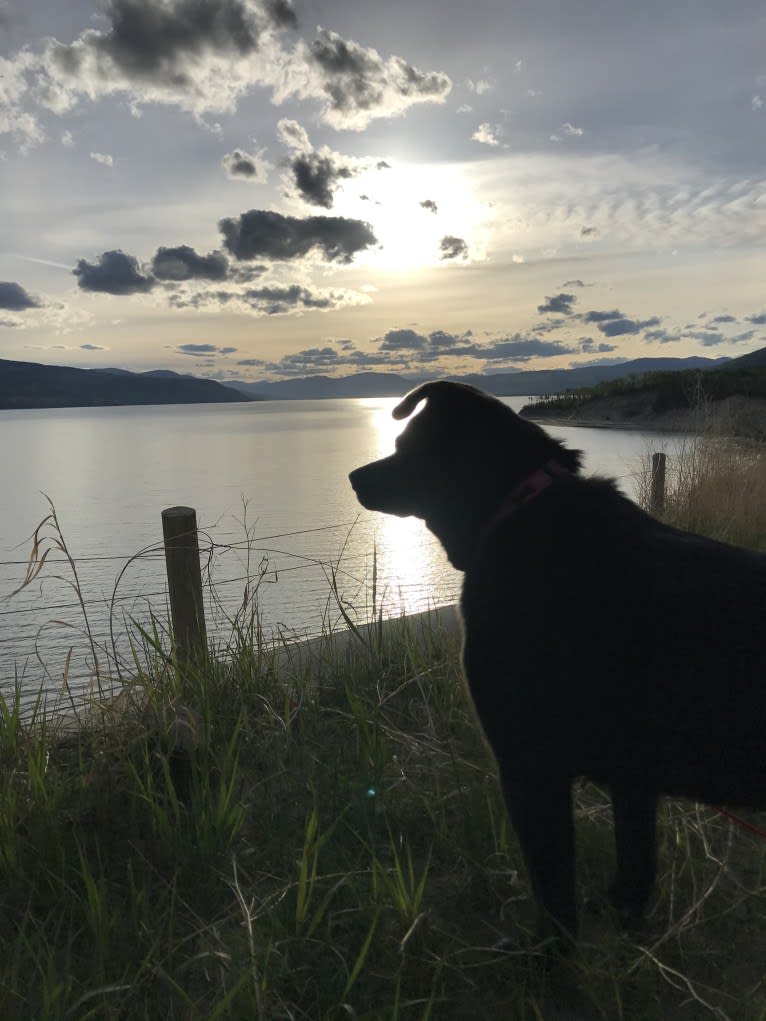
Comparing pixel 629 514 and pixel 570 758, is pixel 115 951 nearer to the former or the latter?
pixel 570 758

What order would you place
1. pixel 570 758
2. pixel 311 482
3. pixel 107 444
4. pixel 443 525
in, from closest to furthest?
pixel 570 758, pixel 443 525, pixel 311 482, pixel 107 444

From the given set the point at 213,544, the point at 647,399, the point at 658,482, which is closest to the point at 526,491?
the point at 213,544

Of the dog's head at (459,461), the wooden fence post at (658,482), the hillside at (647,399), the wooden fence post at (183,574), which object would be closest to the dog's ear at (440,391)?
the dog's head at (459,461)

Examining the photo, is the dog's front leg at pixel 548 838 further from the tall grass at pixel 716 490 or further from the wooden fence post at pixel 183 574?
the tall grass at pixel 716 490

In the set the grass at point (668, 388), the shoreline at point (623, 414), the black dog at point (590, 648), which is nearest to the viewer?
the black dog at point (590, 648)

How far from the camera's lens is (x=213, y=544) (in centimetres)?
368

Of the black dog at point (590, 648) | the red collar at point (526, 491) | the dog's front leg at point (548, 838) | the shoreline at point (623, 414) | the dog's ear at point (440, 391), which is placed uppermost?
the dog's ear at point (440, 391)

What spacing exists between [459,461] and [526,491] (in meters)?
0.28

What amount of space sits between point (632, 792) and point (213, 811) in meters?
1.49

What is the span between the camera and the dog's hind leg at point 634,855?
219 cm

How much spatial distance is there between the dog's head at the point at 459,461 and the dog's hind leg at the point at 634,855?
96 cm

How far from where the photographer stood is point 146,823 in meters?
2.69

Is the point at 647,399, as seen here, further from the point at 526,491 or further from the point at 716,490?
the point at 526,491

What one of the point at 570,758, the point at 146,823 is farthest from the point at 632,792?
the point at 146,823
